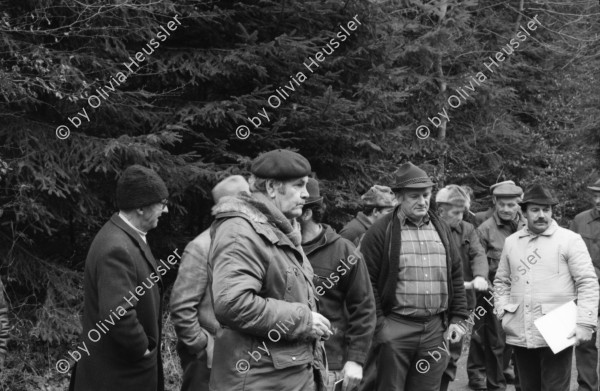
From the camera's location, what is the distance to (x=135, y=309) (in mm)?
4801

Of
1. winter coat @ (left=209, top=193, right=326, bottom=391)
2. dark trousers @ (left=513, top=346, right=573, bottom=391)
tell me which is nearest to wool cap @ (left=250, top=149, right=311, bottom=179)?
winter coat @ (left=209, top=193, right=326, bottom=391)

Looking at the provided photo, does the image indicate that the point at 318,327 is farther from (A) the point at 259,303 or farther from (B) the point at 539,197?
(B) the point at 539,197

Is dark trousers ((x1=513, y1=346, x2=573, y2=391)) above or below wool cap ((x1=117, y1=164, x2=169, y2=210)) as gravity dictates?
below

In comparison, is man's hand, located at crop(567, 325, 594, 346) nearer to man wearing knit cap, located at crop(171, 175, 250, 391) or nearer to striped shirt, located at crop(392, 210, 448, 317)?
striped shirt, located at crop(392, 210, 448, 317)

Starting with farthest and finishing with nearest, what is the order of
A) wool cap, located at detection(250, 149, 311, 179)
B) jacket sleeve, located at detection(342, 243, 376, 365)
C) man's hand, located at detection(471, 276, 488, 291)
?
man's hand, located at detection(471, 276, 488, 291)
jacket sleeve, located at detection(342, 243, 376, 365)
wool cap, located at detection(250, 149, 311, 179)

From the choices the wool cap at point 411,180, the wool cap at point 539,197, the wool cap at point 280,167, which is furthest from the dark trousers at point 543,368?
the wool cap at point 280,167

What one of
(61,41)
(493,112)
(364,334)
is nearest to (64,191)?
(61,41)

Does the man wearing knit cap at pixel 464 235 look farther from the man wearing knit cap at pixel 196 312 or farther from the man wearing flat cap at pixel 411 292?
the man wearing knit cap at pixel 196 312

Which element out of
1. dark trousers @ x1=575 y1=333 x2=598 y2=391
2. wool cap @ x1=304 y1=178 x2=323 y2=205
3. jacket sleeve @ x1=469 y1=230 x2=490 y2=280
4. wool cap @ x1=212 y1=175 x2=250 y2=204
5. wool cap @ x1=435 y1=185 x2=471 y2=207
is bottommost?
dark trousers @ x1=575 y1=333 x2=598 y2=391

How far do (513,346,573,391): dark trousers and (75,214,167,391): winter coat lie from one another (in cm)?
376

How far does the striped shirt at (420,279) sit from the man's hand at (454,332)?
192mm

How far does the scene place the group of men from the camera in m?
3.81

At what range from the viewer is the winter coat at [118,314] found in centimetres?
460

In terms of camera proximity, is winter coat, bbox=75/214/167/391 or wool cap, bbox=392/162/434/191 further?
wool cap, bbox=392/162/434/191
